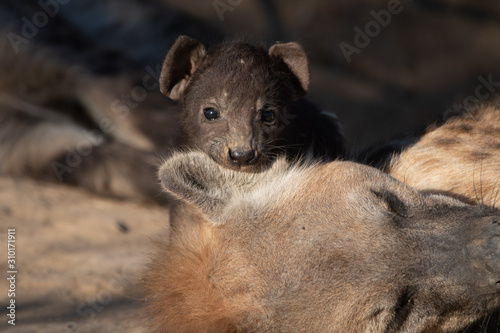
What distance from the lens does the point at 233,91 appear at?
3.28 metres

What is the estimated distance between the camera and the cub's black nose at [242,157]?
288 cm

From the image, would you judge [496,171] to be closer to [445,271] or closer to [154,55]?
[445,271]

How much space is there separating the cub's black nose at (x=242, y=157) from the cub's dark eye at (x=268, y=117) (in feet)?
1.29

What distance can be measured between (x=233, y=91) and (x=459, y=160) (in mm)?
1264

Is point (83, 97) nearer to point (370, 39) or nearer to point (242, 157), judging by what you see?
point (242, 157)

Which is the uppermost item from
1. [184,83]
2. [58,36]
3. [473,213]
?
[473,213]

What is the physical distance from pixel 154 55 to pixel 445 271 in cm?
395

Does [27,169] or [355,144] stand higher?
[355,144]

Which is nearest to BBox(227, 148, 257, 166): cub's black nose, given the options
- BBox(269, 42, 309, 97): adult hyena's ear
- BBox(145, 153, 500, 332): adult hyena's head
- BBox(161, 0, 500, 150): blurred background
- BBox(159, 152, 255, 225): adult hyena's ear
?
BBox(159, 152, 255, 225): adult hyena's ear

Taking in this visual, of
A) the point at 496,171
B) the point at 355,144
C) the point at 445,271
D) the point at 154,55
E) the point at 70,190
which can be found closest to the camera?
the point at 445,271

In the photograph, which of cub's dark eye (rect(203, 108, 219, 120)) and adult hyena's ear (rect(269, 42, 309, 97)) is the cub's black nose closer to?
cub's dark eye (rect(203, 108, 219, 120))

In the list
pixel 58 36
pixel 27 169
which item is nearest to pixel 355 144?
pixel 27 169

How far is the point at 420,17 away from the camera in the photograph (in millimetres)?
6184

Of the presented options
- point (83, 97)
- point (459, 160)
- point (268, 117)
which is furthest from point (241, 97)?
point (83, 97)
